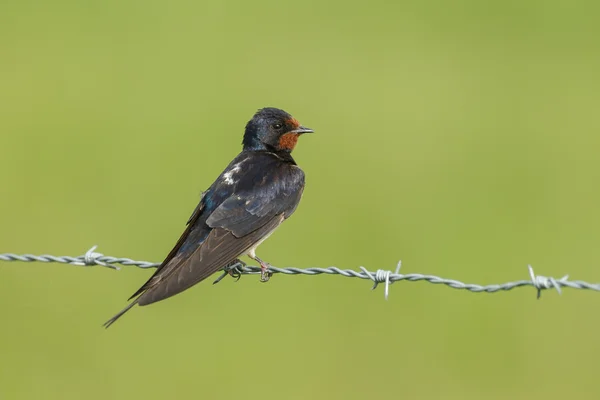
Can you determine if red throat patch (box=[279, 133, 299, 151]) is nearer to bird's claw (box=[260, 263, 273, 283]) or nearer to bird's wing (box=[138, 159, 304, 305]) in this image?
bird's wing (box=[138, 159, 304, 305])

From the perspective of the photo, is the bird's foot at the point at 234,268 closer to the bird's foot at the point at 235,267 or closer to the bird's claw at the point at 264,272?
the bird's foot at the point at 235,267

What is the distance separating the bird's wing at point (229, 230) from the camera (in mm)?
4656

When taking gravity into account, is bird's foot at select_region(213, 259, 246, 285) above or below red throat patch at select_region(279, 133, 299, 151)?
below

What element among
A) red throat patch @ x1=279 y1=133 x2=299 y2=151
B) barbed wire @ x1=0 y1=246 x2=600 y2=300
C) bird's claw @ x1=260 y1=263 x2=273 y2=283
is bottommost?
barbed wire @ x1=0 y1=246 x2=600 y2=300

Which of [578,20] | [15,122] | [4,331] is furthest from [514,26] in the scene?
[4,331]

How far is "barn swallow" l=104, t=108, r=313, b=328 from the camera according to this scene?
4734 mm

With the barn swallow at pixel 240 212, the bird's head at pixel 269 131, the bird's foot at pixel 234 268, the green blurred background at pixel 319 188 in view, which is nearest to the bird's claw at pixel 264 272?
the barn swallow at pixel 240 212

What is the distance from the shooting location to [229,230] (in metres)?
5.08

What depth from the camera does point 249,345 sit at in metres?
7.26

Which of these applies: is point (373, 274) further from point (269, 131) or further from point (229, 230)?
point (269, 131)

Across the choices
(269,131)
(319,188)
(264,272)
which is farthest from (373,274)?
(319,188)

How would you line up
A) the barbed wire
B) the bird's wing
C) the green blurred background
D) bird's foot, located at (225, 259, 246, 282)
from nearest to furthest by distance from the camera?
the barbed wire → the bird's wing → bird's foot, located at (225, 259, 246, 282) → the green blurred background

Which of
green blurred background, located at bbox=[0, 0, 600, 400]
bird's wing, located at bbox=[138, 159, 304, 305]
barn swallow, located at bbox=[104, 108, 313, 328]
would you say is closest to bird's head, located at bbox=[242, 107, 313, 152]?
barn swallow, located at bbox=[104, 108, 313, 328]

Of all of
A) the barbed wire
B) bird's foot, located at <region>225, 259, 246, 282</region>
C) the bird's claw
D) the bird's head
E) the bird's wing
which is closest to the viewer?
the barbed wire
